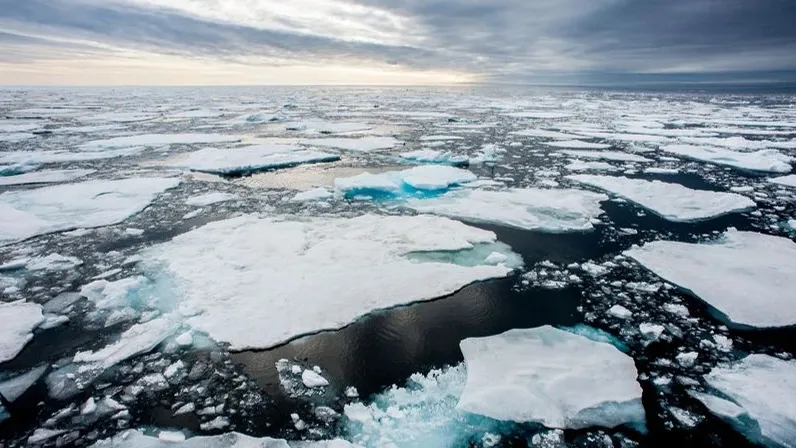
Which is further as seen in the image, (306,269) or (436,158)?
(436,158)

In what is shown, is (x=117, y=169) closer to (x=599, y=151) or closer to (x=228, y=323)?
(x=228, y=323)

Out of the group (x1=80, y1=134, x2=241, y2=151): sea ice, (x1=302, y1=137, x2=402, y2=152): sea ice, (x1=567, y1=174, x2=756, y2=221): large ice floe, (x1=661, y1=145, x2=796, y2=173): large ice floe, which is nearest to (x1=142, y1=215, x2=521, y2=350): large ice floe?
(x1=567, y1=174, x2=756, y2=221): large ice floe

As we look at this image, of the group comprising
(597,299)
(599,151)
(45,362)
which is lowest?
(45,362)

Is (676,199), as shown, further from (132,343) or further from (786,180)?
(132,343)

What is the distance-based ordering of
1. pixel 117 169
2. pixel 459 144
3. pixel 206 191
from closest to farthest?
pixel 206 191 → pixel 117 169 → pixel 459 144

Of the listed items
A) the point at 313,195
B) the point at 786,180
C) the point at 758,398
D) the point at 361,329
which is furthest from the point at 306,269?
the point at 786,180

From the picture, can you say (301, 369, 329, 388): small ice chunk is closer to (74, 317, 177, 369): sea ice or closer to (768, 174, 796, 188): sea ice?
(74, 317, 177, 369): sea ice

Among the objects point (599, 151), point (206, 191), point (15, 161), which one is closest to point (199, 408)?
point (206, 191)
